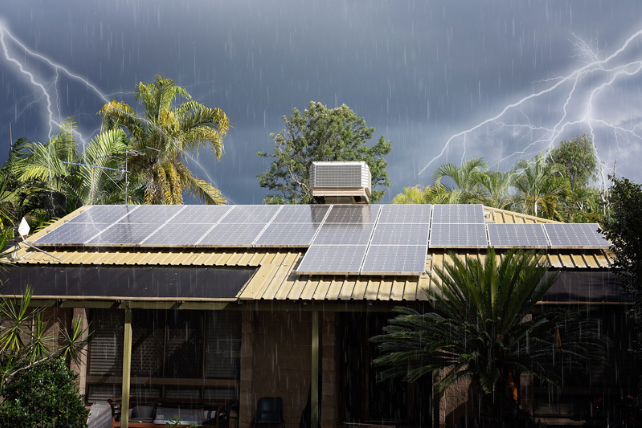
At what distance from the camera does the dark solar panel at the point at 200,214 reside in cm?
1554

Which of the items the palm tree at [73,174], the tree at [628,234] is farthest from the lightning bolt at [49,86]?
the tree at [628,234]

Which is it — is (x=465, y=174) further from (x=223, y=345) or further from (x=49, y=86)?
(x=49, y=86)

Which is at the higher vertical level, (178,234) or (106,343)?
(178,234)

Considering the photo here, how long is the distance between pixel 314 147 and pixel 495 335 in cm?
3144

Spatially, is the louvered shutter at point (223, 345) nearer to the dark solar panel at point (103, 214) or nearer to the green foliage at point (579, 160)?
the dark solar panel at point (103, 214)

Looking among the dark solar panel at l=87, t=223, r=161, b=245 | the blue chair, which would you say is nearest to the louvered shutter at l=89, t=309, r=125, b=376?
the dark solar panel at l=87, t=223, r=161, b=245

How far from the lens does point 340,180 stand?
641 inches

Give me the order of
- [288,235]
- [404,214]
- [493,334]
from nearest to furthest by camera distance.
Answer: [493,334]
[288,235]
[404,214]

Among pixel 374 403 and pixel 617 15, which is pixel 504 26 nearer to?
pixel 617 15

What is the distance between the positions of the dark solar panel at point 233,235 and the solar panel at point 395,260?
113 inches

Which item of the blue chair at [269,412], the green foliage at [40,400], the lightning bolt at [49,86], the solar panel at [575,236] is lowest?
the blue chair at [269,412]

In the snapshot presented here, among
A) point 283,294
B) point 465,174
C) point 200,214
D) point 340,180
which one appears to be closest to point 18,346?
point 283,294

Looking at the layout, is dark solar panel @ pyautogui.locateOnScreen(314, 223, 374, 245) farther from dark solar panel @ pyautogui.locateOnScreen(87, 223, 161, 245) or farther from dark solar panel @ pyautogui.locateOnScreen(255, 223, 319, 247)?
dark solar panel @ pyautogui.locateOnScreen(87, 223, 161, 245)

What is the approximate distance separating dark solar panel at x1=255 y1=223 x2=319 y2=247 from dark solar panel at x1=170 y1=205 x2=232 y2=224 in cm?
176
